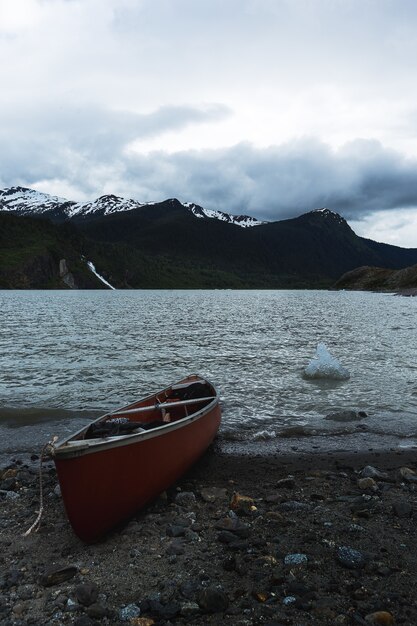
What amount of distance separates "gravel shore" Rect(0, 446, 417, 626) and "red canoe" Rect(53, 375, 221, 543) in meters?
0.45

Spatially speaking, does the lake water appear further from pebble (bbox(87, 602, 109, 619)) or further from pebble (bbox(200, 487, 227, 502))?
pebble (bbox(87, 602, 109, 619))

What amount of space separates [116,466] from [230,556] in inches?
103

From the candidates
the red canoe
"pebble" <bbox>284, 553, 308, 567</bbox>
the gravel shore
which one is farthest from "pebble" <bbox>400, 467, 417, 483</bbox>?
the red canoe

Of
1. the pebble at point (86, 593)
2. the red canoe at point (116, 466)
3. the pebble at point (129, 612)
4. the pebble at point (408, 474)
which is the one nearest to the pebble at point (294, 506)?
the red canoe at point (116, 466)

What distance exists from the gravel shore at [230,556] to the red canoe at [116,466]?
1.47ft

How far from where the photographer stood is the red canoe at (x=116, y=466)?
25.9 ft

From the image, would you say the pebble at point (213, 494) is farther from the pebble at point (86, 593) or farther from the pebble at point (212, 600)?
the pebble at point (86, 593)

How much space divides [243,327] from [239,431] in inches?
1544

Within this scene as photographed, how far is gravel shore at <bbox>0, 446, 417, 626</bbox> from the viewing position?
6.09 metres

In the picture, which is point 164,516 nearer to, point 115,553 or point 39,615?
point 115,553

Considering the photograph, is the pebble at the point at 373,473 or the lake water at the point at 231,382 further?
the lake water at the point at 231,382

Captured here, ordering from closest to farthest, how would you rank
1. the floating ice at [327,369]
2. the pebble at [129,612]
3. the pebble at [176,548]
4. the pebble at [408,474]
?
the pebble at [129,612] → the pebble at [176,548] → the pebble at [408,474] → the floating ice at [327,369]

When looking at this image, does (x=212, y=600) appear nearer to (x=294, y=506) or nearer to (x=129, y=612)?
(x=129, y=612)

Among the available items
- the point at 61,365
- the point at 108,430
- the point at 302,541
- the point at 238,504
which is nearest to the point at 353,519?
the point at 302,541
